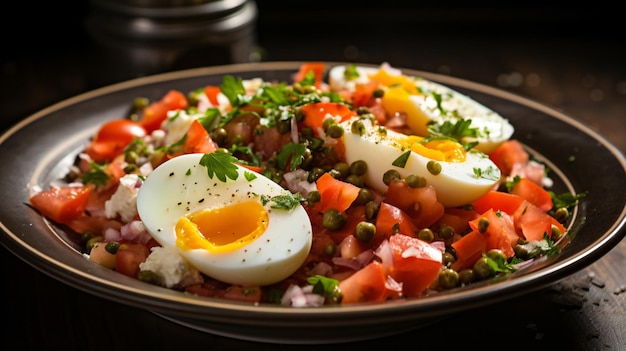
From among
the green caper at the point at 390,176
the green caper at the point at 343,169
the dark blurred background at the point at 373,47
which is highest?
the green caper at the point at 390,176

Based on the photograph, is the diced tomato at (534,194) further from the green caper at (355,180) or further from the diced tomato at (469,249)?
the green caper at (355,180)

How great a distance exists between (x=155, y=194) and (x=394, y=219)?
86 centimetres

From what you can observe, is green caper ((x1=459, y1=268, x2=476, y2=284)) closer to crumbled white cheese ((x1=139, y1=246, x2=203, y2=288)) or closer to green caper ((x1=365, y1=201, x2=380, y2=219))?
green caper ((x1=365, y1=201, x2=380, y2=219))

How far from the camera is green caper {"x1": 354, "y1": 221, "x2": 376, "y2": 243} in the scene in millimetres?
2877

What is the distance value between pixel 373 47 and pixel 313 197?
3.78m

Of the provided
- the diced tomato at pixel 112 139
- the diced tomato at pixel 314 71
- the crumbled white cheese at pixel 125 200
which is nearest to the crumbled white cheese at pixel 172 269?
the crumbled white cheese at pixel 125 200

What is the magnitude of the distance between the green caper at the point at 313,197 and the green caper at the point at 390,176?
0.27 meters

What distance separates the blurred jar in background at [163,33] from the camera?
532 cm

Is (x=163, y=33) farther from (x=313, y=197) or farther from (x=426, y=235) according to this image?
(x=426, y=235)

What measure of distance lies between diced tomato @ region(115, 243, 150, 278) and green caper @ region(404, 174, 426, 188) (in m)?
0.98

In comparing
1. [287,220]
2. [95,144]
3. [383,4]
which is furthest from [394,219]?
[383,4]

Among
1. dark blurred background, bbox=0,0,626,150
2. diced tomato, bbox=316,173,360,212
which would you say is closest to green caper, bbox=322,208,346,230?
diced tomato, bbox=316,173,360,212

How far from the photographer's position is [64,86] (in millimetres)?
5785

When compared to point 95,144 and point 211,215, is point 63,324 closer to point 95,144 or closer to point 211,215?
point 211,215
